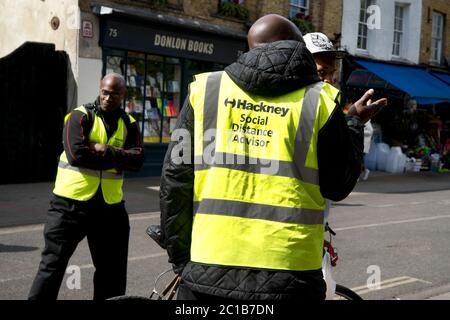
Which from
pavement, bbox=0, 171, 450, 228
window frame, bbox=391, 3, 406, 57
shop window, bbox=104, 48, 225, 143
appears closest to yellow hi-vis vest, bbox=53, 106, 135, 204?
pavement, bbox=0, 171, 450, 228

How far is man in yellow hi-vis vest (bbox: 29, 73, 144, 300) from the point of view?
4.24 meters

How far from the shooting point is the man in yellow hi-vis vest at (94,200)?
4.24 meters

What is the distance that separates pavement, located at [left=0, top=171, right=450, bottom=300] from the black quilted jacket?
398 cm

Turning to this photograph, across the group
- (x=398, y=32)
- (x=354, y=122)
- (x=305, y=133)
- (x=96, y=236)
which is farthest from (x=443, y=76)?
(x=305, y=133)

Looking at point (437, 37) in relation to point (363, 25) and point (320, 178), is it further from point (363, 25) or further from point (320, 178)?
point (320, 178)

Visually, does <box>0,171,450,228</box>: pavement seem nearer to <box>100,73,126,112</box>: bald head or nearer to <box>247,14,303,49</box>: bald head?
<box>100,73,126,112</box>: bald head

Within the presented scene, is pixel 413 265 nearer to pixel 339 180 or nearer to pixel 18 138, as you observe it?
pixel 339 180

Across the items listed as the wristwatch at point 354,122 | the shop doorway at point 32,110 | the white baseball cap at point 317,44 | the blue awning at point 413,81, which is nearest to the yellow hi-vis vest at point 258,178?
the wristwatch at point 354,122

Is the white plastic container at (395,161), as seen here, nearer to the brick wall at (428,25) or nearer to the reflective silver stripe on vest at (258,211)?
the brick wall at (428,25)

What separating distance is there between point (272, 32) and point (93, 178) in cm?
239

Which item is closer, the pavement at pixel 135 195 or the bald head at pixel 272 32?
the bald head at pixel 272 32

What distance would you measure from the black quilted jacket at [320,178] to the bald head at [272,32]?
10cm

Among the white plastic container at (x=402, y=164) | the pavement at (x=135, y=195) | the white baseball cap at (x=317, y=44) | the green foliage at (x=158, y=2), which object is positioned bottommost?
the pavement at (x=135, y=195)
